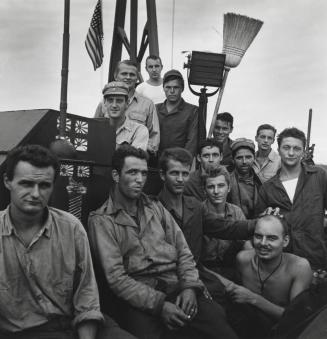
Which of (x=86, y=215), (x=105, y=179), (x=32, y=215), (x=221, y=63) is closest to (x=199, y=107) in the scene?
(x=221, y=63)

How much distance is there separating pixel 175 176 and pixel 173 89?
76.2 inches

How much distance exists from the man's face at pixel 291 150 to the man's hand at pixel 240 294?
1357 mm

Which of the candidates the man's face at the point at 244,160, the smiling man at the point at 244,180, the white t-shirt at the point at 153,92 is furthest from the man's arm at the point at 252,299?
the white t-shirt at the point at 153,92

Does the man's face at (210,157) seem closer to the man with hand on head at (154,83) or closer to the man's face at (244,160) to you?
the man's face at (244,160)

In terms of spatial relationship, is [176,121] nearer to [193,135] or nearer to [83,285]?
[193,135]

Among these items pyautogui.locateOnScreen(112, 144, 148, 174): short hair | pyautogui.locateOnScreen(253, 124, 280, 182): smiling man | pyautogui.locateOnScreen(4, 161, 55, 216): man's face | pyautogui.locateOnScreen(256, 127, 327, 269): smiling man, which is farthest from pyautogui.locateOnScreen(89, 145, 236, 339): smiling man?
pyautogui.locateOnScreen(253, 124, 280, 182): smiling man

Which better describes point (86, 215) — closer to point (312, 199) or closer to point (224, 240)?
point (224, 240)

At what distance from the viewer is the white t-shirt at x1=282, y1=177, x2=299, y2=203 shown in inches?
184

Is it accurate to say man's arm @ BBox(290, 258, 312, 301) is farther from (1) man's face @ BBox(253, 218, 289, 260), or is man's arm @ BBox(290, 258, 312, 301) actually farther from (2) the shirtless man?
(1) man's face @ BBox(253, 218, 289, 260)

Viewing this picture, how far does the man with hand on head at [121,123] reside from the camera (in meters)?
4.72

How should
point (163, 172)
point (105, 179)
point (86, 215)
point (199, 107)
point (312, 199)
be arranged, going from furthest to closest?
1. point (199, 107)
2. point (312, 199)
3. point (163, 172)
4. point (105, 179)
5. point (86, 215)

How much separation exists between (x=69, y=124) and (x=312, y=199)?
2.24 meters

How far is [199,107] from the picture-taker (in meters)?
5.79

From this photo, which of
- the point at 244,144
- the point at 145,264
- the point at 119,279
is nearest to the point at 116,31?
the point at 244,144
